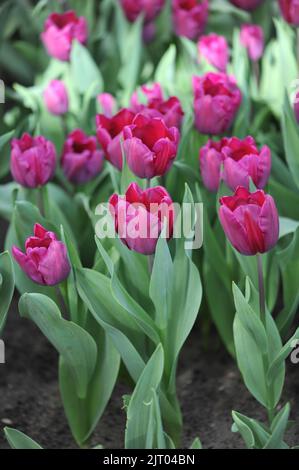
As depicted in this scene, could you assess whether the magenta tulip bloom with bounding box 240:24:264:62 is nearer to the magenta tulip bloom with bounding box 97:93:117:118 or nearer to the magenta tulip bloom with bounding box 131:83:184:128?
the magenta tulip bloom with bounding box 97:93:117:118

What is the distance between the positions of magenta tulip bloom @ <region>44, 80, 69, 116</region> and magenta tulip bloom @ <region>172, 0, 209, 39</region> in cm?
41

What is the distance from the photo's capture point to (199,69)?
2.20m

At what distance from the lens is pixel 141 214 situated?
135cm

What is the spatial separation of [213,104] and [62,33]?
1.90 feet

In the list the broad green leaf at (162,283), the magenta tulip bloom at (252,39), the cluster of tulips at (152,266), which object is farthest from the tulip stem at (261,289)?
the magenta tulip bloom at (252,39)

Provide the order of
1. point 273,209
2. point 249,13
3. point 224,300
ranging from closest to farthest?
1. point 273,209
2. point 224,300
3. point 249,13

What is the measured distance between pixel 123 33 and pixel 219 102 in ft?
2.90

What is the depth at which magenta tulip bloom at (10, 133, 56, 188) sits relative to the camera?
5.35ft

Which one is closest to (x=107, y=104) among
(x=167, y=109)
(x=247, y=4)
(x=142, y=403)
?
(x=167, y=109)

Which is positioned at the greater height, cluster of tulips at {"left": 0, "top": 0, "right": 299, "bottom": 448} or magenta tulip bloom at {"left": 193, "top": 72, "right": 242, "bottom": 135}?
magenta tulip bloom at {"left": 193, "top": 72, "right": 242, "bottom": 135}

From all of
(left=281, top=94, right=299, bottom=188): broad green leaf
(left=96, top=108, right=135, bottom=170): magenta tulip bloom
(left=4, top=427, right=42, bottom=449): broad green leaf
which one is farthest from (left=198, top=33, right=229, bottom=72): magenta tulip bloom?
(left=4, top=427, right=42, bottom=449): broad green leaf
